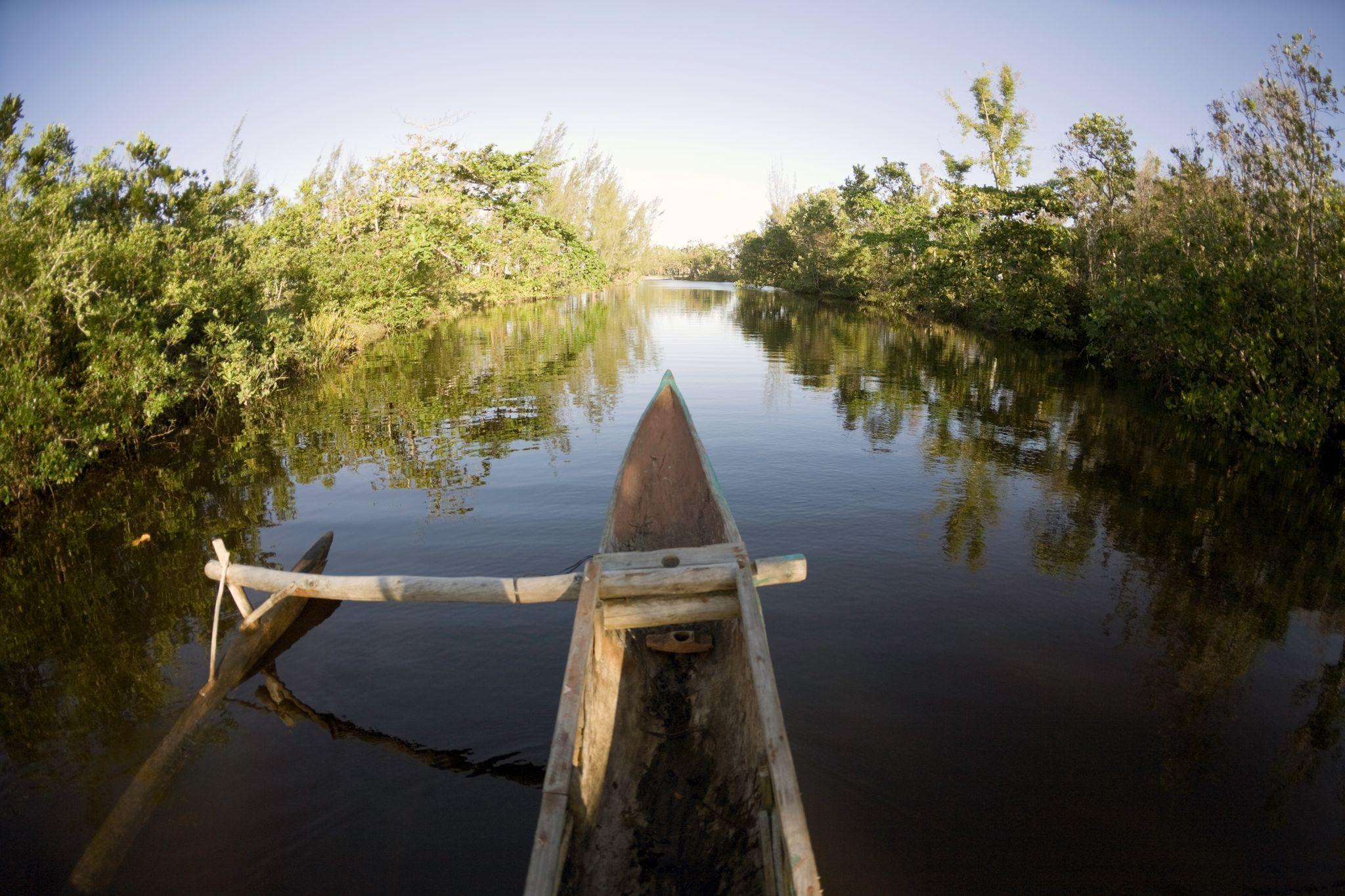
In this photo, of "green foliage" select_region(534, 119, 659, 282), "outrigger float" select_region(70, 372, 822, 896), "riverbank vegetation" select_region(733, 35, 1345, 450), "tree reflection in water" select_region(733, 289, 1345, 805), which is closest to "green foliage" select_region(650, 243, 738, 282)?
"green foliage" select_region(534, 119, 659, 282)

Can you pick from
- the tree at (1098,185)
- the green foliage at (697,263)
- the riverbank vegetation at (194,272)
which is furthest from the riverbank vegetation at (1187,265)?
the green foliage at (697,263)

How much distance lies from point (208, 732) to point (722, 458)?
814 centimetres

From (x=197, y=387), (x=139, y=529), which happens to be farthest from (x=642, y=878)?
(x=197, y=387)

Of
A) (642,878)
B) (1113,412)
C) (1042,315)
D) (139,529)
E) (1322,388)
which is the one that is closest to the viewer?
(642,878)

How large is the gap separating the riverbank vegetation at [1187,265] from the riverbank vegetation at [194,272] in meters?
15.4

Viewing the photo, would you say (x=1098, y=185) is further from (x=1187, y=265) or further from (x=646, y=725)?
(x=646, y=725)

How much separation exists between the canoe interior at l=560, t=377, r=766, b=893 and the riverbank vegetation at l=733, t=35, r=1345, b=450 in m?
11.7

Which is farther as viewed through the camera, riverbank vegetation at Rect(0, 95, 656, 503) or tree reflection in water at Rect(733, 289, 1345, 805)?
riverbank vegetation at Rect(0, 95, 656, 503)

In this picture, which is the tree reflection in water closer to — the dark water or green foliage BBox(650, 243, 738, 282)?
the dark water

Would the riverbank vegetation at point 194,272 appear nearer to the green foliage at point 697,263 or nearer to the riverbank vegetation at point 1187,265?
the riverbank vegetation at point 1187,265

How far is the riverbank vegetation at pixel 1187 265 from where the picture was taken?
1155 centimetres

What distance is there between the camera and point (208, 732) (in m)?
5.19

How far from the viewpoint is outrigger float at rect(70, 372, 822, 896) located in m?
3.17

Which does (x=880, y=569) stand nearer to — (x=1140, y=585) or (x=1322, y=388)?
(x=1140, y=585)
